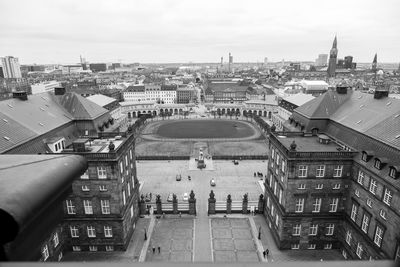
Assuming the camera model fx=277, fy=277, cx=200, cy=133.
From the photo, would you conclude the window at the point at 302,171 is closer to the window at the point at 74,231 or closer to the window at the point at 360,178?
the window at the point at 360,178

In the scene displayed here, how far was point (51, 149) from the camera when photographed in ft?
145

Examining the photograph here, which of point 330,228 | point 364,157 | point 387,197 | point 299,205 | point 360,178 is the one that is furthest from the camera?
point 330,228

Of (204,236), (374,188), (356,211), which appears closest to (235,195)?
(204,236)

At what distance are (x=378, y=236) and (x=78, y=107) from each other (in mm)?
56604

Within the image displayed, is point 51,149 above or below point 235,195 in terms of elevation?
above

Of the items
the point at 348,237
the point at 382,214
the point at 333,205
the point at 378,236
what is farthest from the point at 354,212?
the point at 382,214

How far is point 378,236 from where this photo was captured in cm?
3562

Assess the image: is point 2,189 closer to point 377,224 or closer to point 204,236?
point 377,224

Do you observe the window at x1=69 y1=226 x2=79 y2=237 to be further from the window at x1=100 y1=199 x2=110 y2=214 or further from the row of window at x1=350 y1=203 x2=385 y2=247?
the row of window at x1=350 y1=203 x2=385 y2=247

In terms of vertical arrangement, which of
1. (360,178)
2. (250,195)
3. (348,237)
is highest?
(360,178)

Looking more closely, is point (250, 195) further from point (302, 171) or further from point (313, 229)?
point (302, 171)

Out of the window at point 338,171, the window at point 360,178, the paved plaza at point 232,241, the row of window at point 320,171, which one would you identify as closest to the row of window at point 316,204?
the row of window at point 320,171

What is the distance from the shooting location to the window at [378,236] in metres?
35.2

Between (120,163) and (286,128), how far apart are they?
1515 inches
